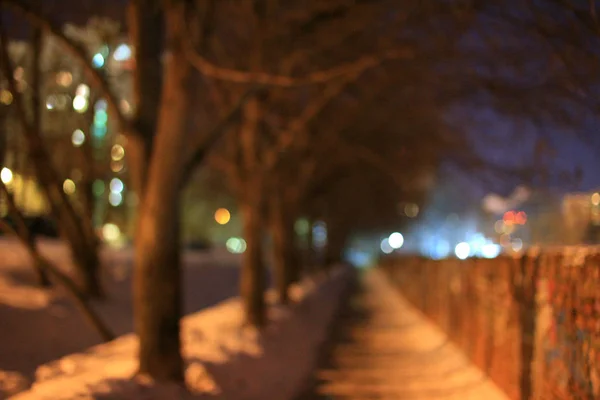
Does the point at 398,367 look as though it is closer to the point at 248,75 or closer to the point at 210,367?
the point at 210,367

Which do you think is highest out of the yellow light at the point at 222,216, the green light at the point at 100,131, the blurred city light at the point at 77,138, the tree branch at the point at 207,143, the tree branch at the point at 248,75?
the yellow light at the point at 222,216

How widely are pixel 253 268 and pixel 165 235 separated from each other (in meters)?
10.2

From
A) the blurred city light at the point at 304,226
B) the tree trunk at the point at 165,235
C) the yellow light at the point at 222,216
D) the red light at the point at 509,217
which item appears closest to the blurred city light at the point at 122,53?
the red light at the point at 509,217

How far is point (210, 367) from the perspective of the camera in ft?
40.4

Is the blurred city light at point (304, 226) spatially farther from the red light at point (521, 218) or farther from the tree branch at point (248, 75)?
the tree branch at point (248, 75)

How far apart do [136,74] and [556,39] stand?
5.73 m

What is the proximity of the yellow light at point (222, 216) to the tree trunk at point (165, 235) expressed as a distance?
217 ft

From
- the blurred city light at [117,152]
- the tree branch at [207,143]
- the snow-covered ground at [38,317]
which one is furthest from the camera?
the blurred city light at [117,152]

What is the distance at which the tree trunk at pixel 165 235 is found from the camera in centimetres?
1111

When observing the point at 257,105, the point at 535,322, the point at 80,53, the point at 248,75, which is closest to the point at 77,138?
the point at 257,105

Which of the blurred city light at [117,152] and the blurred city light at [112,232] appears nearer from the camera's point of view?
the blurred city light at [117,152]

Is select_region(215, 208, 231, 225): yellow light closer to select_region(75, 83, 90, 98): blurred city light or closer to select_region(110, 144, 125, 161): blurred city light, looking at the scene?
select_region(110, 144, 125, 161): blurred city light

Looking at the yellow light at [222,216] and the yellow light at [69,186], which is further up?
the yellow light at [222,216]

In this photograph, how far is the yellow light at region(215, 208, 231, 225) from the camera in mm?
79656
